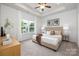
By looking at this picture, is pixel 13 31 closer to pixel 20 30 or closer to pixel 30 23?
pixel 20 30

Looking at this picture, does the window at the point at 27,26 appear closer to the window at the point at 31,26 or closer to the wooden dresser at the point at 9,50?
the window at the point at 31,26

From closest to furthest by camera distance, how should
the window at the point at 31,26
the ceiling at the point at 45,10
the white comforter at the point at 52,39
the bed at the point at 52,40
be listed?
the ceiling at the point at 45,10 → the window at the point at 31,26 → the bed at the point at 52,40 → the white comforter at the point at 52,39

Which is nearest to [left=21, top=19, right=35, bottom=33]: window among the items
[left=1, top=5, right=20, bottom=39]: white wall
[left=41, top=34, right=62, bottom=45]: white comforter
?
[left=1, top=5, right=20, bottom=39]: white wall

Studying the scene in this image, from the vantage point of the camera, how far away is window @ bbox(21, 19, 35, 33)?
1432 millimetres

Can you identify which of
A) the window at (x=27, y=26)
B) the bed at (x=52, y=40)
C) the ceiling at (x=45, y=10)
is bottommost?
the bed at (x=52, y=40)

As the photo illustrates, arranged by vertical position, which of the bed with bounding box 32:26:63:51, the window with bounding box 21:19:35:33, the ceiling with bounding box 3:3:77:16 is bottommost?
the bed with bounding box 32:26:63:51

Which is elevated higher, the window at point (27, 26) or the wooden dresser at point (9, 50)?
the window at point (27, 26)

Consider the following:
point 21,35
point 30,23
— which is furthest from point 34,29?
point 21,35

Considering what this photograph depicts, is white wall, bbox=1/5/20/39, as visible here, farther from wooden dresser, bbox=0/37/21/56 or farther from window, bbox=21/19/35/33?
wooden dresser, bbox=0/37/21/56

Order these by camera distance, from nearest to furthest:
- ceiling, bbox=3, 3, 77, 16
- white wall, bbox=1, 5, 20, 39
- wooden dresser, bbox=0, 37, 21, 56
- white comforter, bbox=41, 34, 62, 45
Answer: wooden dresser, bbox=0, 37, 21, 56 < white wall, bbox=1, 5, 20, 39 < ceiling, bbox=3, 3, 77, 16 < white comforter, bbox=41, 34, 62, 45

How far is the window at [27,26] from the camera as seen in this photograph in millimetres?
1432

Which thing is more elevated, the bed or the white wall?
the white wall

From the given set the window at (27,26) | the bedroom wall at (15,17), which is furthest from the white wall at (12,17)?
the window at (27,26)

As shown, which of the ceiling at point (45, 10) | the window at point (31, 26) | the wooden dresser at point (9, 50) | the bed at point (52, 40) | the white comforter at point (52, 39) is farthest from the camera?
the white comforter at point (52, 39)
